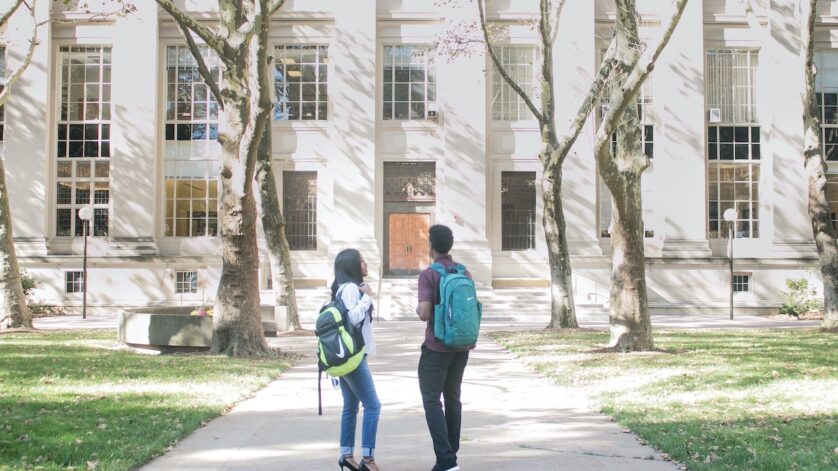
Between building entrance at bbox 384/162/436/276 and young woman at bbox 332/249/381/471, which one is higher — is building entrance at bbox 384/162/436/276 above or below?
above

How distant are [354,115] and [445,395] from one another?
2309 cm

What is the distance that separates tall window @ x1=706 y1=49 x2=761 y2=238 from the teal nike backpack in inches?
994

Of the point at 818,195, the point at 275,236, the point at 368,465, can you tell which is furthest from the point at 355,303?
the point at 818,195

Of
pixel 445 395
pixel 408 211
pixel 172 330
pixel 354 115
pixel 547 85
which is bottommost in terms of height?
pixel 172 330

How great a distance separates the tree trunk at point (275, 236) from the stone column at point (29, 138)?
1207cm

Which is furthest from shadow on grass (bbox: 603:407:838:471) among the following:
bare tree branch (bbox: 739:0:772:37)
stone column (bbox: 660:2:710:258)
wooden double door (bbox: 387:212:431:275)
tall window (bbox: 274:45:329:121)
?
bare tree branch (bbox: 739:0:772:37)

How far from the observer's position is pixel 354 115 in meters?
28.8

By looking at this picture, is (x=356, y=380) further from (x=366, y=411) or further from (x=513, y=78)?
(x=513, y=78)

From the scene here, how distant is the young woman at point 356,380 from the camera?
612 cm

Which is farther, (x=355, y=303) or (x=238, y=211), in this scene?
(x=238, y=211)

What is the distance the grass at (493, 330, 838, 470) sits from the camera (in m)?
6.88

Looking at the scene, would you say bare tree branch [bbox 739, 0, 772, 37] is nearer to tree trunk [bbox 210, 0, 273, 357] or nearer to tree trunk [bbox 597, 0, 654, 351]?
tree trunk [bbox 597, 0, 654, 351]

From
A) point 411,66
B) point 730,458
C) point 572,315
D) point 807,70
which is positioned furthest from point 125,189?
point 730,458

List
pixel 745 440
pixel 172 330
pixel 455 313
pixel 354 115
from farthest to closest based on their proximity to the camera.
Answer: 1. pixel 354 115
2. pixel 172 330
3. pixel 745 440
4. pixel 455 313
